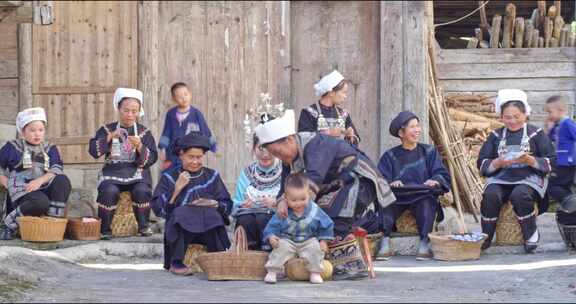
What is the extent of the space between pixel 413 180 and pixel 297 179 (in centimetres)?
227

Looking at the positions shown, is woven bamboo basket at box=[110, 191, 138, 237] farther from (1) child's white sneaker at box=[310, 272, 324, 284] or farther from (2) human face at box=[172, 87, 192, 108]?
(1) child's white sneaker at box=[310, 272, 324, 284]

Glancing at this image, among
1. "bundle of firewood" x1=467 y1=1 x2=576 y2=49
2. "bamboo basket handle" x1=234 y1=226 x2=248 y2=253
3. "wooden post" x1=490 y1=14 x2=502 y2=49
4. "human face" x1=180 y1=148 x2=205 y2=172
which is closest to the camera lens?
"bamboo basket handle" x1=234 y1=226 x2=248 y2=253

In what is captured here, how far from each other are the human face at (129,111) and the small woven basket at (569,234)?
3.94 meters

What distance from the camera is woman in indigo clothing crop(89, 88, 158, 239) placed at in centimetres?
988

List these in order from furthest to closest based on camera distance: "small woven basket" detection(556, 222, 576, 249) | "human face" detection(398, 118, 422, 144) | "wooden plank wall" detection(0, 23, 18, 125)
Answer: "wooden plank wall" detection(0, 23, 18, 125), "human face" detection(398, 118, 422, 144), "small woven basket" detection(556, 222, 576, 249)

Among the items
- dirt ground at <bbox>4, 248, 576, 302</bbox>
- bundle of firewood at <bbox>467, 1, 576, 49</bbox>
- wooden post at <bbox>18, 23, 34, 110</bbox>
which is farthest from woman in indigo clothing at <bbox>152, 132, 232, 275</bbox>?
bundle of firewood at <bbox>467, 1, 576, 49</bbox>

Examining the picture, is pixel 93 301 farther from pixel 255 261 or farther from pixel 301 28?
pixel 301 28

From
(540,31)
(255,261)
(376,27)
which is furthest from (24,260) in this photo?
(540,31)

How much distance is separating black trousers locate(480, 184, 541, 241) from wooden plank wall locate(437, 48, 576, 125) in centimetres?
350

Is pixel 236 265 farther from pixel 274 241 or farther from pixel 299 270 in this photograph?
pixel 299 270

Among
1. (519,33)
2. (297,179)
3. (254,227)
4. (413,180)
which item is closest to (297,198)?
(297,179)

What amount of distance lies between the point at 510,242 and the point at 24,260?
4072 mm

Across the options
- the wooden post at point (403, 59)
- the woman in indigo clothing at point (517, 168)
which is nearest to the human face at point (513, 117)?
the woman in indigo clothing at point (517, 168)

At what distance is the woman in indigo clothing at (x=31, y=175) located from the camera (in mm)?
9586
